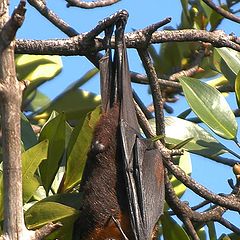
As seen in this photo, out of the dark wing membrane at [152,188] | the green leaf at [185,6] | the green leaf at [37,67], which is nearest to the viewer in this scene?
the dark wing membrane at [152,188]

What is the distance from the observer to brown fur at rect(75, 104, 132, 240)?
3.43 meters

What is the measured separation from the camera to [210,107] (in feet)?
11.1

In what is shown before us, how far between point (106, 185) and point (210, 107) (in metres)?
0.55

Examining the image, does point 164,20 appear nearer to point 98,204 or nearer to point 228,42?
point 228,42

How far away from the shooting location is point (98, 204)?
3475mm

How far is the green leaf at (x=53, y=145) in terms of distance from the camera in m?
2.94

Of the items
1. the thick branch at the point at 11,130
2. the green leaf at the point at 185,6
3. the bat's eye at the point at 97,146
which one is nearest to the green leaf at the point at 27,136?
the bat's eye at the point at 97,146

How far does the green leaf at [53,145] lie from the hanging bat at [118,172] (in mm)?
243

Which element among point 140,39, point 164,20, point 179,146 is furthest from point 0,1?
point 179,146

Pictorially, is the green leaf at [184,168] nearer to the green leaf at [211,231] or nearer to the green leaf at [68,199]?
the green leaf at [211,231]

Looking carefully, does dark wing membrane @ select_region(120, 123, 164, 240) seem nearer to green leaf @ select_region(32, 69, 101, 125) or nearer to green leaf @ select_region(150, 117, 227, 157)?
green leaf @ select_region(150, 117, 227, 157)

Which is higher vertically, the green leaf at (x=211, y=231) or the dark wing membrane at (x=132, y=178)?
the dark wing membrane at (x=132, y=178)

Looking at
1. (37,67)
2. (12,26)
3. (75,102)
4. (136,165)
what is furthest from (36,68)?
(12,26)

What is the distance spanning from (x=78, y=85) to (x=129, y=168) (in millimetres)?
765
